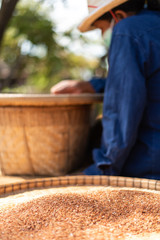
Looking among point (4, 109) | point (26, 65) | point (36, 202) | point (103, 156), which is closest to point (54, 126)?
point (4, 109)

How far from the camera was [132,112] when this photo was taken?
1519mm

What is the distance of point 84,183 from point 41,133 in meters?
0.92

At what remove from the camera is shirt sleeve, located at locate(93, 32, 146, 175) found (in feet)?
4.96

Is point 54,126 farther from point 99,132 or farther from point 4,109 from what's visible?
point 99,132

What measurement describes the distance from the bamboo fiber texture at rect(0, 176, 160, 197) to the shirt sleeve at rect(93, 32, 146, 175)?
35 centimetres

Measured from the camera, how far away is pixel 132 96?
4.96ft

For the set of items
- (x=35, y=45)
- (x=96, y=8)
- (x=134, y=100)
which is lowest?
(x=35, y=45)

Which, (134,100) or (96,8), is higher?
(96,8)

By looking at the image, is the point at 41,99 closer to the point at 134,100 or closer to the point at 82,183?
the point at 134,100

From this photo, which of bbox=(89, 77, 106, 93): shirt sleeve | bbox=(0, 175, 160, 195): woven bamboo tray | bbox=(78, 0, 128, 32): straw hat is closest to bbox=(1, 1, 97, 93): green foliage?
bbox=(89, 77, 106, 93): shirt sleeve

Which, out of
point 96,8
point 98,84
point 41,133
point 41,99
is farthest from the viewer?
point 98,84

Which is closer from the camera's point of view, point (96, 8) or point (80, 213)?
point (80, 213)

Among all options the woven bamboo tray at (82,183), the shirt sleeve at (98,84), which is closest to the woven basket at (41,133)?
the shirt sleeve at (98,84)

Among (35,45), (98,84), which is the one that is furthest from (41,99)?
(35,45)
